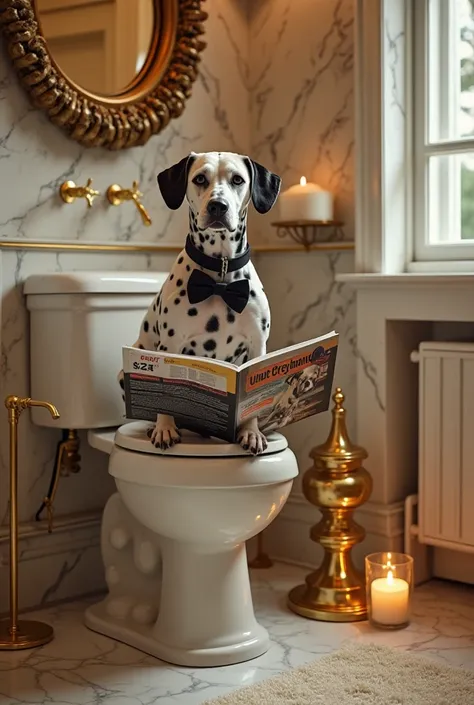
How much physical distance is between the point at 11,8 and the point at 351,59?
1024 millimetres

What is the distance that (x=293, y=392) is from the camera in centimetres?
228

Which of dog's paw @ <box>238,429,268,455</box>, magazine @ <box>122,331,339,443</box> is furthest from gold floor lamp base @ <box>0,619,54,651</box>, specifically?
dog's paw @ <box>238,429,268,455</box>

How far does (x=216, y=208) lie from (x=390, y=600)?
1077 mm

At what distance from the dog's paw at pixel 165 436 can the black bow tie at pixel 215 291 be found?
0.29m

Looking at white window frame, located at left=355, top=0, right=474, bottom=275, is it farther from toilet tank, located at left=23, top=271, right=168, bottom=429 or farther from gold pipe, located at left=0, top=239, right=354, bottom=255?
toilet tank, located at left=23, top=271, right=168, bottom=429

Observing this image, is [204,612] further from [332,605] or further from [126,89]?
[126,89]

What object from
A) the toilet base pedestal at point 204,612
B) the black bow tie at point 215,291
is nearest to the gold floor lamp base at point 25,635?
the toilet base pedestal at point 204,612

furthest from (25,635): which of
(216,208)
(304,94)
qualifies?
(304,94)

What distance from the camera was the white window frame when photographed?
111 inches

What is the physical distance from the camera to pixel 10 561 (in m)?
2.49

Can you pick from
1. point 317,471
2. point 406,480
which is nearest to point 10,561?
point 317,471

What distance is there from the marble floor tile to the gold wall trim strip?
992mm

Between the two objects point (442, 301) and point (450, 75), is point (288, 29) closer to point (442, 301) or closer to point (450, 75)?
point (450, 75)

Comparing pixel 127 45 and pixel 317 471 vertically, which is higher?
pixel 127 45
